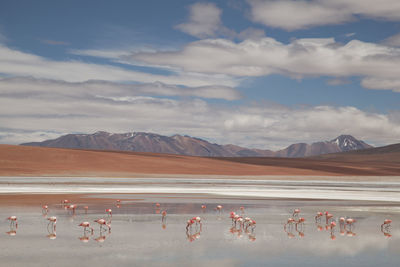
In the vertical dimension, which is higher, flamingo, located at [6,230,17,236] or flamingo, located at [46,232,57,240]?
flamingo, located at [6,230,17,236]

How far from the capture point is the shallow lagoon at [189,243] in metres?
11.8

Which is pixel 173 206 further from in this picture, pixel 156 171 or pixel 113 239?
pixel 156 171

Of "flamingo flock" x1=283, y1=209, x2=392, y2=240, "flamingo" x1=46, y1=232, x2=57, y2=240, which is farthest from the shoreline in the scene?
"flamingo" x1=46, y1=232, x2=57, y2=240

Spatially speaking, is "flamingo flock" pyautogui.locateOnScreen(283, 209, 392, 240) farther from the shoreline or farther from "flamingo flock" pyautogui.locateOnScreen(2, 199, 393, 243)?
the shoreline

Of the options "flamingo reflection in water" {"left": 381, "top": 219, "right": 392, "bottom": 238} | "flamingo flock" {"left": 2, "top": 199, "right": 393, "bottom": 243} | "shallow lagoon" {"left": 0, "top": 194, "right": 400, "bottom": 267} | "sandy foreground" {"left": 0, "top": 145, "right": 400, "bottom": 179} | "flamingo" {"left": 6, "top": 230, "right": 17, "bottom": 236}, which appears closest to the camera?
"shallow lagoon" {"left": 0, "top": 194, "right": 400, "bottom": 267}

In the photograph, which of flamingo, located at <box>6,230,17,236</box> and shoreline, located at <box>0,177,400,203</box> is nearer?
flamingo, located at <box>6,230,17,236</box>

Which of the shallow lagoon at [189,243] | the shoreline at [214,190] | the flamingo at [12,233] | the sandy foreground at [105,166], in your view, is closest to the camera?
the shallow lagoon at [189,243]

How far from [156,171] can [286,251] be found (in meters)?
61.1

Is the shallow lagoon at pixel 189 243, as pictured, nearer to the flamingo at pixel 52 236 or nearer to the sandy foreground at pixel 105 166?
the flamingo at pixel 52 236

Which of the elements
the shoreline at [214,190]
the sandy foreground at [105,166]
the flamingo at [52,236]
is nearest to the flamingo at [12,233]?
the flamingo at [52,236]

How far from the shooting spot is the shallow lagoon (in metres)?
11.8

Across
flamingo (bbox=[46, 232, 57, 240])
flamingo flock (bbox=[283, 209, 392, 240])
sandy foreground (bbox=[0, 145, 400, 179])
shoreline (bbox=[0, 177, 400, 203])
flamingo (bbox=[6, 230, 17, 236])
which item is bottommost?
flamingo (bbox=[46, 232, 57, 240])

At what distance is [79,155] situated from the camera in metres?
87.4

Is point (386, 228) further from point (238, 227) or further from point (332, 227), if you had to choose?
point (238, 227)
